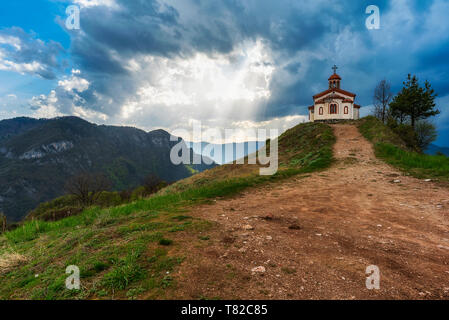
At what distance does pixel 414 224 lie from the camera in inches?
230

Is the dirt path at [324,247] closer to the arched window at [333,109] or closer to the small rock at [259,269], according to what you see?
the small rock at [259,269]

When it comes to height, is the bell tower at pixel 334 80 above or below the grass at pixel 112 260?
above

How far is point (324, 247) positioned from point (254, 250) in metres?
1.59

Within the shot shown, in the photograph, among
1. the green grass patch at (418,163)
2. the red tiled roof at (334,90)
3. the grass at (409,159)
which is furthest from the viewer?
the red tiled roof at (334,90)

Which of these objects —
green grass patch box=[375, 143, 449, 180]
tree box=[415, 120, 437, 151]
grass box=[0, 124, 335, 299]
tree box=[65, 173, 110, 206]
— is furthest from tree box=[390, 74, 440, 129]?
tree box=[65, 173, 110, 206]

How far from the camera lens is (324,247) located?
4453 mm

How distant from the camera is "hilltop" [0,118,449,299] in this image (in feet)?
10.2

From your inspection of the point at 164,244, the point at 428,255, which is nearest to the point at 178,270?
the point at 164,244

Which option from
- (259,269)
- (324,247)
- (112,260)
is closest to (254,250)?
(259,269)

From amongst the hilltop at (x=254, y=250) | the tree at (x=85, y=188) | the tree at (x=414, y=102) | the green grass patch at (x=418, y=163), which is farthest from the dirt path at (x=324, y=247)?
the tree at (x=85, y=188)

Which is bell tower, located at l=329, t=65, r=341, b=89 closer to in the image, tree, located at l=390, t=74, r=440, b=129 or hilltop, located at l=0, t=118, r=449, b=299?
tree, located at l=390, t=74, r=440, b=129

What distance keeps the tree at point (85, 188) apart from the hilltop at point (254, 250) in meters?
45.0

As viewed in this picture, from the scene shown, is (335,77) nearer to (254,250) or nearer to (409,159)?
(409,159)

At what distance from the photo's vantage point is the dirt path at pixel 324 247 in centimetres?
305
